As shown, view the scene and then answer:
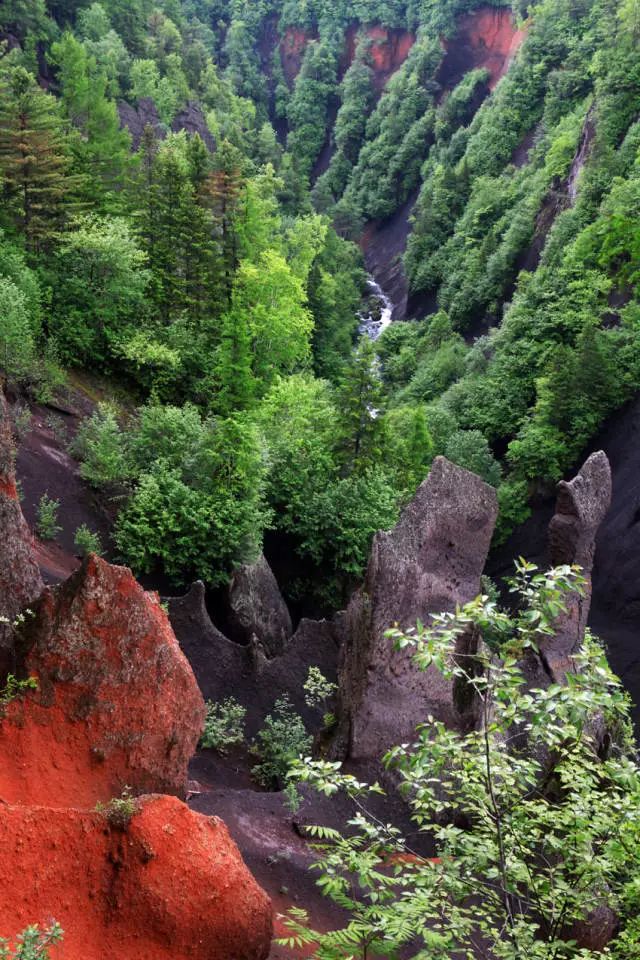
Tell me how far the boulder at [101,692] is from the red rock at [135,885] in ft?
A: 5.27

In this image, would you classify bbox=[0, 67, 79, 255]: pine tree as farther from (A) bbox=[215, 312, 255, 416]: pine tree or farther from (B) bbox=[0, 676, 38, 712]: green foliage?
(B) bbox=[0, 676, 38, 712]: green foliage

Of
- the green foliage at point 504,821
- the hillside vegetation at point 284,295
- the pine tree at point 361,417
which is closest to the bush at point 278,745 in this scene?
the hillside vegetation at point 284,295

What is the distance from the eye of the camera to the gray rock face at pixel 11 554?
40.3 feet

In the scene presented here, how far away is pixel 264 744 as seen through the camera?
58.7 ft

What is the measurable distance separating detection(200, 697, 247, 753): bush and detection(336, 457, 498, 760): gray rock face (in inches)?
120

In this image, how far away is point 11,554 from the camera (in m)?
12.4

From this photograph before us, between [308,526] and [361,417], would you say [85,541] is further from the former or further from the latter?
[361,417]

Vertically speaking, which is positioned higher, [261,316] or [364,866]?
[364,866]

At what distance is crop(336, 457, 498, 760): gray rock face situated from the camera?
15.4 m

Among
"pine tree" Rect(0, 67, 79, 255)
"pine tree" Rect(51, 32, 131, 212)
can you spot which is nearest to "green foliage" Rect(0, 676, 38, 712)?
"pine tree" Rect(0, 67, 79, 255)

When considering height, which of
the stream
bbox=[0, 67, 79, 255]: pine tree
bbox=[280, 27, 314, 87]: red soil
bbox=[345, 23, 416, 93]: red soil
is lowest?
the stream

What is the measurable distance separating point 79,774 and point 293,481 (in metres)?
→ 16.4

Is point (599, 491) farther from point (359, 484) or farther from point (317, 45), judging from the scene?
point (317, 45)

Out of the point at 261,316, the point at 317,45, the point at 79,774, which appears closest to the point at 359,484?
the point at 261,316
